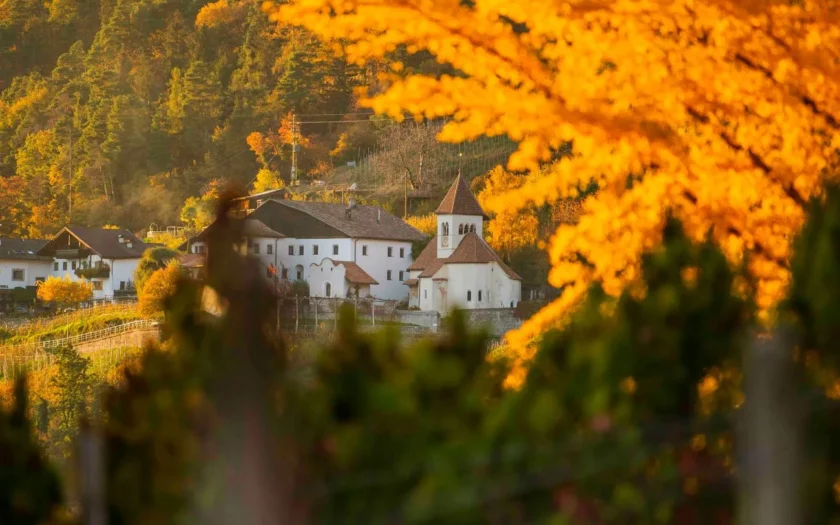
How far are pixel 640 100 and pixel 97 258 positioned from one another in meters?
56.3

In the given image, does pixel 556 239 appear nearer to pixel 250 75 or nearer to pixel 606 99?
pixel 606 99

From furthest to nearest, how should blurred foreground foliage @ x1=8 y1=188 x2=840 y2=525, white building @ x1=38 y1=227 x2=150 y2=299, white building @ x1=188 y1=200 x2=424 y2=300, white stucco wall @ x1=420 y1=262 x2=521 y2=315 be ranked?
1. white building @ x1=38 y1=227 x2=150 y2=299
2. white building @ x1=188 y1=200 x2=424 y2=300
3. white stucco wall @ x1=420 y1=262 x2=521 y2=315
4. blurred foreground foliage @ x1=8 y1=188 x2=840 y2=525

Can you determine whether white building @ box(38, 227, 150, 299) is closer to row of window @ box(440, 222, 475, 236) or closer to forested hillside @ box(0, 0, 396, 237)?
forested hillside @ box(0, 0, 396, 237)

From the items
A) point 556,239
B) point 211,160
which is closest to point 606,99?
point 556,239

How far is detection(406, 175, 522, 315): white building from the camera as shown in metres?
47.3

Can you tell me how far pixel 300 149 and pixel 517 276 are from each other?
19528 millimetres

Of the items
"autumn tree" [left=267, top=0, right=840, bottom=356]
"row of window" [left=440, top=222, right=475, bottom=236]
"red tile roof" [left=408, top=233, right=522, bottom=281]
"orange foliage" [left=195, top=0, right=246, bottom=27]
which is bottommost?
"red tile roof" [left=408, top=233, right=522, bottom=281]

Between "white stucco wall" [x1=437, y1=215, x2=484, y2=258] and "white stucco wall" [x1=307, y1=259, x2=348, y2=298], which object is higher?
"white stucco wall" [x1=437, y1=215, x2=484, y2=258]

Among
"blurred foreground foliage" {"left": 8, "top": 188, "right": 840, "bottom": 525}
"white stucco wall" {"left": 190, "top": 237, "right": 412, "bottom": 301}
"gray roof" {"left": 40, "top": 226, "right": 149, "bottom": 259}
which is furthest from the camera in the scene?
"gray roof" {"left": 40, "top": 226, "right": 149, "bottom": 259}

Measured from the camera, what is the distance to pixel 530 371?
1.93 m

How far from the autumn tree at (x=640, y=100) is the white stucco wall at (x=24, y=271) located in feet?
187

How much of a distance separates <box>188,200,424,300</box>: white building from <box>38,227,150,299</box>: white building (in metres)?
7.30

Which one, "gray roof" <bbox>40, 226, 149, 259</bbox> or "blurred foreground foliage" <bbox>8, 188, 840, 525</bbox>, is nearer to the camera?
"blurred foreground foliage" <bbox>8, 188, 840, 525</bbox>

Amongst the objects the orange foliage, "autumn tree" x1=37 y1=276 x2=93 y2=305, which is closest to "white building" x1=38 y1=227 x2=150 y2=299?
"autumn tree" x1=37 y1=276 x2=93 y2=305
